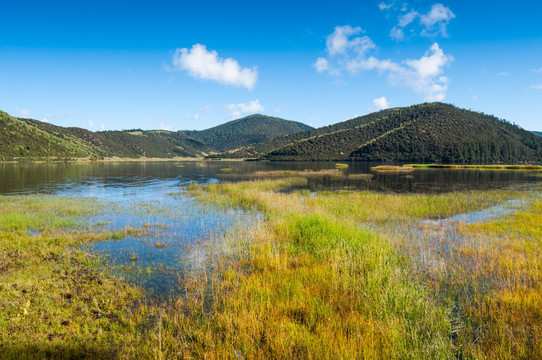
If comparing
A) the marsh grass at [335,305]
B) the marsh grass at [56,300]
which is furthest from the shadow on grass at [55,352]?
the marsh grass at [335,305]

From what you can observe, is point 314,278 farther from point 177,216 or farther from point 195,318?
point 177,216

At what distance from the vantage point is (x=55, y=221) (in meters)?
21.9

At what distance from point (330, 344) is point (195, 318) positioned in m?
4.29

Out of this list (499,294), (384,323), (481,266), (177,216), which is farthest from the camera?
(177,216)

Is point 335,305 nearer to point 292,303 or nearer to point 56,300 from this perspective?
point 292,303

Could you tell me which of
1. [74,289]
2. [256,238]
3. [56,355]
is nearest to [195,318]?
[56,355]

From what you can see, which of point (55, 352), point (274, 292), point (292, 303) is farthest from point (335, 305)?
point (55, 352)

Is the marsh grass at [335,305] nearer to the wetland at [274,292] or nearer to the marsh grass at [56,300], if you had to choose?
the wetland at [274,292]

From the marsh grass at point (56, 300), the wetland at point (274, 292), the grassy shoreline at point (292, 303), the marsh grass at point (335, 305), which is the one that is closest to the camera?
the marsh grass at point (335, 305)

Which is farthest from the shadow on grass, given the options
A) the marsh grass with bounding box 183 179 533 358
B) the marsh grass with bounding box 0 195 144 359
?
the marsh grass with bounding box 183 179 533 358

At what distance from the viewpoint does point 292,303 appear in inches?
342

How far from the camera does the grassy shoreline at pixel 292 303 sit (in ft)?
21.9

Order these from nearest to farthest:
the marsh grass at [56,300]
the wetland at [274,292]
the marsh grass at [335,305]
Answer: the marsh grass at [335,305] < the wetland at [274,292] < the marsh grass at [56,300]

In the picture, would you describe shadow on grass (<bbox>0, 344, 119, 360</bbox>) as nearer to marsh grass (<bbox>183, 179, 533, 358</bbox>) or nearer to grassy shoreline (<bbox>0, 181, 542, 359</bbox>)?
grassy shoreline (<bbox>0, 181, 542, 359</bbox>)
